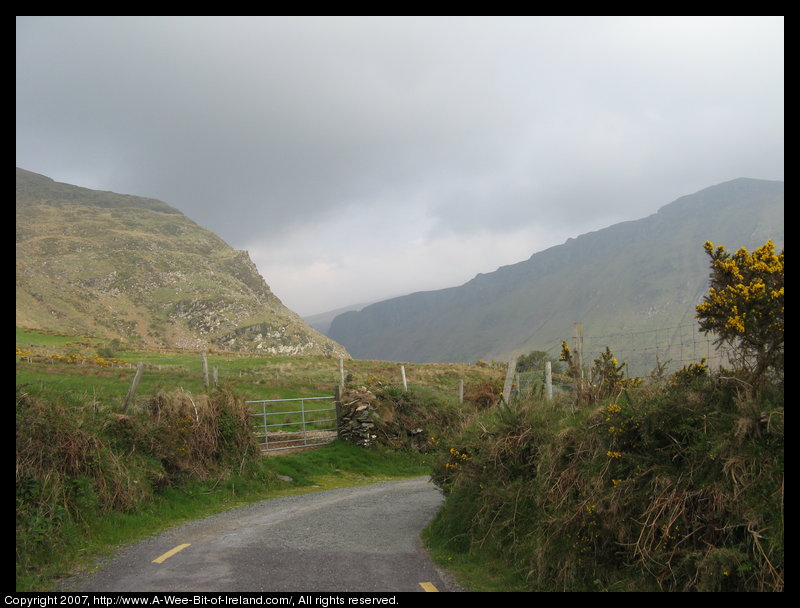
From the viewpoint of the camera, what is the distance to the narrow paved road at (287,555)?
768 centimetres

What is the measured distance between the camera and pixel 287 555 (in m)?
9.23

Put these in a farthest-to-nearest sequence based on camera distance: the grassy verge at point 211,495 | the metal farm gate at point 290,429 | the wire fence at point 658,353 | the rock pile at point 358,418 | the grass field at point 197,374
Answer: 1. the grass field at point 197,374
2. the rock pile at point 358,418
3. the metal farm gate at point 290,429
4. the grassy verge at point 211,495
5. the wire fence at point 658,353

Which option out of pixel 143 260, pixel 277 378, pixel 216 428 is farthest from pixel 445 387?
pixel 143 260

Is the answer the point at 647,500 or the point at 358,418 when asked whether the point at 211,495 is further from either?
the point at 647,500

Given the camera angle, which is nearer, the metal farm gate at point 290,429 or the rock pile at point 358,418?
the metal farm gate at point 290,429

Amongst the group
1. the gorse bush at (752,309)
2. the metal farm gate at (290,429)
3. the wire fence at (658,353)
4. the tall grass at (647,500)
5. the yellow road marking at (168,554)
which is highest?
the gorse bush at (752,309)

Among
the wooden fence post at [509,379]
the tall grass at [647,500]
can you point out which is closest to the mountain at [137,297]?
the wooden fence post at [509,379]

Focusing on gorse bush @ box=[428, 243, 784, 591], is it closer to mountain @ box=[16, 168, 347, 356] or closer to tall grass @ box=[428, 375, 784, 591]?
tall grass @ box=[428, 375, 784, 591]

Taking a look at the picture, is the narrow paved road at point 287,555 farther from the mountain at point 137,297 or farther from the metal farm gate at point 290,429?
the mountain at point 137,297

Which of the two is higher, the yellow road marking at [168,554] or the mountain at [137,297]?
the mountain at [137,297]

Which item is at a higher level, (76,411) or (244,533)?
(76,411)

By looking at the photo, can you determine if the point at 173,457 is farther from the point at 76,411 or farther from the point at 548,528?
the point at 548,528

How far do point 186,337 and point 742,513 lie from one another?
136 metres

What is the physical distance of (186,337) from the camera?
132000 mm
